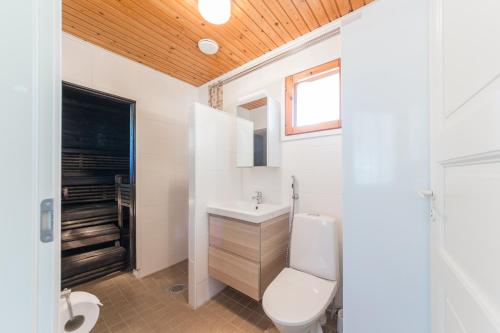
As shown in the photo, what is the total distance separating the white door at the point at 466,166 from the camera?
412 mm

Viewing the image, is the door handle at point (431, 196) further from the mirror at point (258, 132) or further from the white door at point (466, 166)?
the mirror at point (258, 132)

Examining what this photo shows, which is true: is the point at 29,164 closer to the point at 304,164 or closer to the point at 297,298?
the point at 297,298

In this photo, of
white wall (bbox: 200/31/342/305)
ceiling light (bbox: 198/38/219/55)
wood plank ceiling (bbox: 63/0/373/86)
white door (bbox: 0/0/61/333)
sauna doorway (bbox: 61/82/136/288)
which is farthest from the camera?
sauna doorway (bbox: 61/82/136/288)

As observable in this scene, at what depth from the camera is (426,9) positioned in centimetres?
87

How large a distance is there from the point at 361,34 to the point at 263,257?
1562 millimetres

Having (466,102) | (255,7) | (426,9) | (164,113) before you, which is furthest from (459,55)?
(164,113)

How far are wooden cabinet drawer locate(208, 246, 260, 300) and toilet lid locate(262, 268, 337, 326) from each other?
0.75 ft

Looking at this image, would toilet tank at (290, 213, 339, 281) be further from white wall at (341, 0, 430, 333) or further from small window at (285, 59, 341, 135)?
small window at (285, 59, 341, 135)

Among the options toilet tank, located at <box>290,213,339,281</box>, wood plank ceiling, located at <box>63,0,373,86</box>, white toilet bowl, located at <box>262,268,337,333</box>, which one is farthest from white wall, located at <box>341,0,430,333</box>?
wood plank ceiling, located at <box>63,0,373,86</box>

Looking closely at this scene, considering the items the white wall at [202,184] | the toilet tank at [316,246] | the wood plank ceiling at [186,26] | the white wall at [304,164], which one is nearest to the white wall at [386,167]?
the toilet tank at [316,246]

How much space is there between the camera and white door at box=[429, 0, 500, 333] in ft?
1.35

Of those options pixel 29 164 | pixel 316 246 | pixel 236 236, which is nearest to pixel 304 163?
pixel 316 246

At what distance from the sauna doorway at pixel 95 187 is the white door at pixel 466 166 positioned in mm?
2527

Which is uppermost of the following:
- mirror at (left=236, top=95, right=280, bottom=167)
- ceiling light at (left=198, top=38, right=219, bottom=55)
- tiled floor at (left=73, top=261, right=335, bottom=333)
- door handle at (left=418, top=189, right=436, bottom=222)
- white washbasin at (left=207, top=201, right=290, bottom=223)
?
Result: ceiling light at (left=198, top=38, right=219, bottom=55)
